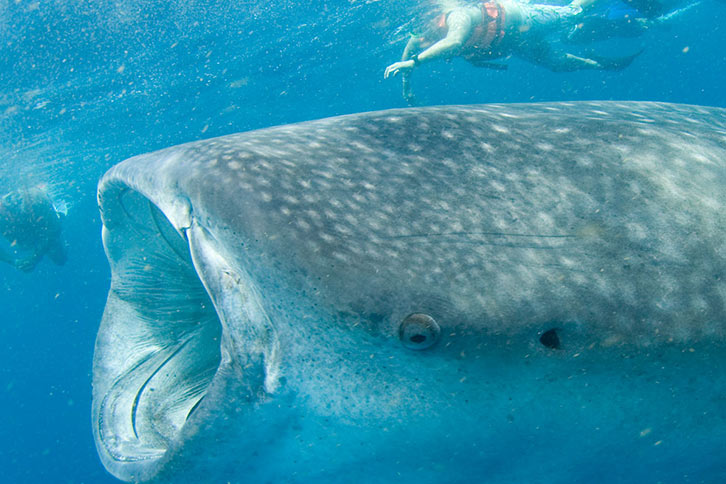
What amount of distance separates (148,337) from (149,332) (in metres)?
0.03

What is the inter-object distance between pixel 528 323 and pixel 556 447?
0.56 metres

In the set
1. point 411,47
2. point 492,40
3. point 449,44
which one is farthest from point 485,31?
point 411,47

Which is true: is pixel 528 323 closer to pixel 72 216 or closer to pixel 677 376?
pixel 677 376

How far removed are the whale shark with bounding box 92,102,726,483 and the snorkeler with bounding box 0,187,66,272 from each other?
55.1ft

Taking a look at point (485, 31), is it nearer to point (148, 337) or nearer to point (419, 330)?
point (148, 337)

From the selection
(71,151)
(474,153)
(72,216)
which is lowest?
(72,216)

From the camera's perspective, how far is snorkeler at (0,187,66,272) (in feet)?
51.8

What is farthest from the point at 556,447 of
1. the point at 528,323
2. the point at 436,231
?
the point at 436,231

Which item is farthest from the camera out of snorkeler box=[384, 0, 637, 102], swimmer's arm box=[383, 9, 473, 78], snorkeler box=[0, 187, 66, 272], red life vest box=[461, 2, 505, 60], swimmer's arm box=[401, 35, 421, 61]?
snorkeler box=[0, 187, 66, 272]

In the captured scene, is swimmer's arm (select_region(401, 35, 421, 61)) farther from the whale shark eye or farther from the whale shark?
the whale shark eye

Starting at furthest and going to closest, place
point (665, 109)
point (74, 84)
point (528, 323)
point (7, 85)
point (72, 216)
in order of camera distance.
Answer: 1. point (72, 216)
2. point (74, 84)
3. point (7, 85)
4. point (665, 109)
5. point (528, 323)

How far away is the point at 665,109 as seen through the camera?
258cm

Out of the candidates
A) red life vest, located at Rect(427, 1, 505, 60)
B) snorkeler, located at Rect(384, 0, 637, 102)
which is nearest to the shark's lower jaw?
snorkeler, located at Rect(384, 0, 637, 102)

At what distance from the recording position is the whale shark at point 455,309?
1.38 metres
